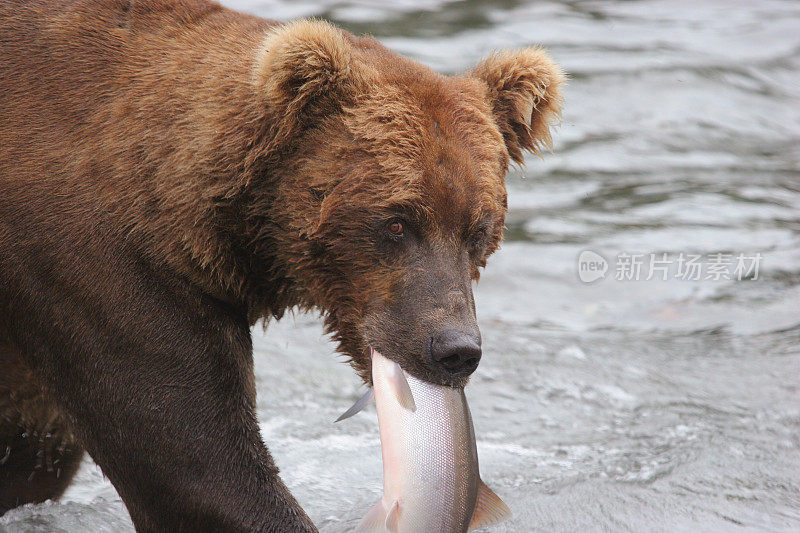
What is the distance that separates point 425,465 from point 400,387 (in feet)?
0.94

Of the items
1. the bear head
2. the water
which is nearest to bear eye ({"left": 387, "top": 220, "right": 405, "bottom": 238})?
the bear head

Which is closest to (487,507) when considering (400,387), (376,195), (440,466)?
(440,466)

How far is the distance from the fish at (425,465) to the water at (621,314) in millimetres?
1594

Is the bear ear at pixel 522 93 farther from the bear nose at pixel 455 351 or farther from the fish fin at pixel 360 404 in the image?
the fish fin at pixel 360 404

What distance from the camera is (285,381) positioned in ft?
21.6

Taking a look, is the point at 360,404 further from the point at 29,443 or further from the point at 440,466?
the point at 29,443

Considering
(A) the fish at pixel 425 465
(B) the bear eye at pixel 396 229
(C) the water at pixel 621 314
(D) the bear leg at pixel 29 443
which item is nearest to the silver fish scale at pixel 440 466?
(A) the fish at pixel 425 465

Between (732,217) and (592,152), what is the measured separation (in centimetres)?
163

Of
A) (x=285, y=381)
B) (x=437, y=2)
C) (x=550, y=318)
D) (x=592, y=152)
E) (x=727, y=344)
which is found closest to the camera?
(x=285, y=381)

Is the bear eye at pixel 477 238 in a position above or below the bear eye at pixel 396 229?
below

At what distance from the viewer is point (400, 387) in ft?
11.6

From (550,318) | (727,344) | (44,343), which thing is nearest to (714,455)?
(727,344)

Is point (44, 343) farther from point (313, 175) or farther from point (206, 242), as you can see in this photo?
point (313, 175)

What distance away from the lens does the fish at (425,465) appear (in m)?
A: 3.36
